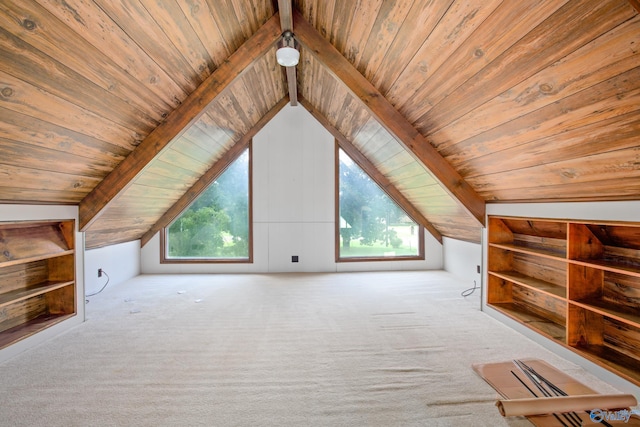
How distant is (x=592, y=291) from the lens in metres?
2.20

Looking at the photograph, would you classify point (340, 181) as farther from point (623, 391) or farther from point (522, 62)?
point (623, 391)

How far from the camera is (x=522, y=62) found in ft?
5.18

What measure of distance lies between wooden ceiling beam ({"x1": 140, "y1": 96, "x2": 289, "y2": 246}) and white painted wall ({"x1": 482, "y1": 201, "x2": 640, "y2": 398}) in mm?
3468

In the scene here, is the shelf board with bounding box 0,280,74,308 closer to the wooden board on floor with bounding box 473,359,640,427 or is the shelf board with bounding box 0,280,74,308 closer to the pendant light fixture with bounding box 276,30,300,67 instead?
the pendant light fixture with bounding box 276,30,300,67

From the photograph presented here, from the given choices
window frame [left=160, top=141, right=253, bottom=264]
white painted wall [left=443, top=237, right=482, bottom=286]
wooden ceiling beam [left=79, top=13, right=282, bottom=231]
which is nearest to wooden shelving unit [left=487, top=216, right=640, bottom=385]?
white painted wall [left=443, top=237, right=482, bottom=286]

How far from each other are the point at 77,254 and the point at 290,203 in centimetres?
282

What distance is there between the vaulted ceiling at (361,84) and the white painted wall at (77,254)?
94 mm

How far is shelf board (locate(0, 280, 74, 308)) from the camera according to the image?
7.31ft

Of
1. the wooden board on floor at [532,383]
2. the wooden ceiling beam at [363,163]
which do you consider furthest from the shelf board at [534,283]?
the wooden ceiling beam at [363,163]

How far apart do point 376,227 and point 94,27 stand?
4.23 metres

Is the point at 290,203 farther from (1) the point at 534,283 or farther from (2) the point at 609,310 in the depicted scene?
(2) the point at 609,310

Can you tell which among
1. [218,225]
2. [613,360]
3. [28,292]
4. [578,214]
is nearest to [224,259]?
[218,225]

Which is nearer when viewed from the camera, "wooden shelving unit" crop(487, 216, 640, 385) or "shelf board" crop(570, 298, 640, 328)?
"shelf board" crop(570, 298, 640, 328)

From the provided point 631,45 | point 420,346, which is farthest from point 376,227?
point 631,45
